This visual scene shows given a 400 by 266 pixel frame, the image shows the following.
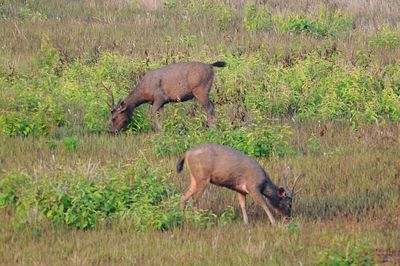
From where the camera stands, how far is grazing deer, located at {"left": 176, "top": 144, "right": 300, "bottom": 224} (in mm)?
10625

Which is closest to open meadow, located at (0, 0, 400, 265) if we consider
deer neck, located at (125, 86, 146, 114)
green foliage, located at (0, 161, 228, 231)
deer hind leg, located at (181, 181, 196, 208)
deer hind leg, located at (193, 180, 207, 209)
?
green foliage, located at (0, 161, 228, 231)

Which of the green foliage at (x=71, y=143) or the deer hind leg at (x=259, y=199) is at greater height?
the deer hind leg at (x=259, y=199)

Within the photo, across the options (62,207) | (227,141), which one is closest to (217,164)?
(62,207)

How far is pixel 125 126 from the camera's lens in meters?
15.4

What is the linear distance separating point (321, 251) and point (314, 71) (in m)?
9.37

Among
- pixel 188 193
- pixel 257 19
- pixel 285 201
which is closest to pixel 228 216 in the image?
pixel 188 193

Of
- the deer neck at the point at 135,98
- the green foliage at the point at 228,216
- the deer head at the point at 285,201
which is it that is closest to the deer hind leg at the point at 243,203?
the green foliage at the point at 228,216

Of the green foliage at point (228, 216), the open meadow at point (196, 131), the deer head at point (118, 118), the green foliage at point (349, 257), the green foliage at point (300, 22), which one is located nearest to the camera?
the green foliage at point (349, 257)

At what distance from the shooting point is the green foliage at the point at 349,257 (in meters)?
8.47

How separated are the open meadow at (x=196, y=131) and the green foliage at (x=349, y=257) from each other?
2cm

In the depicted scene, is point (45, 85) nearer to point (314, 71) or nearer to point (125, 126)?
point (125, 126)

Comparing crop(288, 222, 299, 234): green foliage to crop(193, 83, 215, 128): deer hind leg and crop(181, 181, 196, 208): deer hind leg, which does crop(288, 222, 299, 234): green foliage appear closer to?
crop(181, 181, 196, 208): deer hind leg

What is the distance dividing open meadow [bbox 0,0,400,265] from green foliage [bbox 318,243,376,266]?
19 millimetres

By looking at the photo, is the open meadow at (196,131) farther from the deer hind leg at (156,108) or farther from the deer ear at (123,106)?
the deer ear at (123,106)
